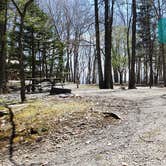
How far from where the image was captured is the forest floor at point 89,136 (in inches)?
244

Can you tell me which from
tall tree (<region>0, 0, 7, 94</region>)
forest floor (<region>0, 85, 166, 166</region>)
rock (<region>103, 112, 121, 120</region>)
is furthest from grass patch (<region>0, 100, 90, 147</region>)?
tall tree (<region>0, 0, 7, 94</region>)

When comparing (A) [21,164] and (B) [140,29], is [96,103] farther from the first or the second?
(B) [140,29]

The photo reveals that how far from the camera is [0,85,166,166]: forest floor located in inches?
244

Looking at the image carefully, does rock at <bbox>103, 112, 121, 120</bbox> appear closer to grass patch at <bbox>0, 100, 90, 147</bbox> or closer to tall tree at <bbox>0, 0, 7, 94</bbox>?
grass patch at <bbox>0, 100, 90, 147</bbox>

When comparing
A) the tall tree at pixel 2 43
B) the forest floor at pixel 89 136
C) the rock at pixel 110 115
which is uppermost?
the tall tree at pixel 2 43

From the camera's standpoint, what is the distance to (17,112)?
9.77 meters

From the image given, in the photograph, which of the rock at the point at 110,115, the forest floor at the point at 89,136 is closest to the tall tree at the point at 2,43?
the forest floor at the point at 89,136

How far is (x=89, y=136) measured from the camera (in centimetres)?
765

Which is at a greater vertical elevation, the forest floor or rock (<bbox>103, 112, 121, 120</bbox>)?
rock (<bbox>103, 112, 121, 120</bbox>)

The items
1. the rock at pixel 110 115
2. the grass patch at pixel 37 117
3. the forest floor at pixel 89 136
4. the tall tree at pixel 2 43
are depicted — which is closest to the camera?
the forest floor at pixel 89 136

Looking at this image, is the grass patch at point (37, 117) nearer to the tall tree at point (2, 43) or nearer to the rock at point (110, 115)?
the rock at point (110, 115)

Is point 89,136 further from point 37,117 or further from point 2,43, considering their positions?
point 2,43

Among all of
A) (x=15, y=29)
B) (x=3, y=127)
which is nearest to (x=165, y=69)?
(x=15, y=29)

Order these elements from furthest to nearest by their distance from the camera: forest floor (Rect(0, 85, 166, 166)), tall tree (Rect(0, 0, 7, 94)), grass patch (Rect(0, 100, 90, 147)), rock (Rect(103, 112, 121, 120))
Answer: tall tree (Rect(0, 0, 7, 94)) < rock (Rect(103, 112, 121, 120)) < grass patch (Rect(0, 100, 90, 147)) < forest floor (Rect(0, 85, 166, 166))
